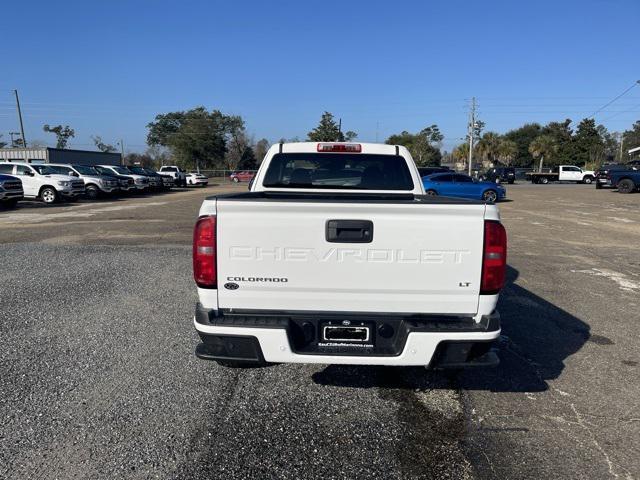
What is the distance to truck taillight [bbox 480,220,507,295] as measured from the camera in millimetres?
3082

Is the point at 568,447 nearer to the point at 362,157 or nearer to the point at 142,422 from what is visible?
the point at 142,422

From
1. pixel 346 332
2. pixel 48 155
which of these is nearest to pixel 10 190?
pixel 346 332

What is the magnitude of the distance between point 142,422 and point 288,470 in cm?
115

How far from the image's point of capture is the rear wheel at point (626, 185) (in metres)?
30.7

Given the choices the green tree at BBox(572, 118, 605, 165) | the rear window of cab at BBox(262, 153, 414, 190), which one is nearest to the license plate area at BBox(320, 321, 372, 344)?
the rear window of cab at BBox(262, 153, 414, 190)

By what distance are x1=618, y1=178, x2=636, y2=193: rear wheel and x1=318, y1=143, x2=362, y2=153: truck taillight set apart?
32.2 m

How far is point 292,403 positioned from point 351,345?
81 cm

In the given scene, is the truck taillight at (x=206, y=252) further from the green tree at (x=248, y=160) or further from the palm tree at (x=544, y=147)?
the palm tree at (x=544, y=147)

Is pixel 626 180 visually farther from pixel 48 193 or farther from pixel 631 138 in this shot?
pixel 631 138

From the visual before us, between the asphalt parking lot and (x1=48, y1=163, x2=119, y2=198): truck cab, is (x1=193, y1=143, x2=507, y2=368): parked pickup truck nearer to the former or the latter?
the asphalt parking lot

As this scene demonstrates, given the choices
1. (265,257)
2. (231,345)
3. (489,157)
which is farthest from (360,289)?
(489,157)

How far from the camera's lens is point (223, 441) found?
10.2ft

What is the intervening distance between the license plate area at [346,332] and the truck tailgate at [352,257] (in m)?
→ 0.10

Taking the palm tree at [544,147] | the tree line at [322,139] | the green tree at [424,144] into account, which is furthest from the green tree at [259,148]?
the palm tree at [544,147]
